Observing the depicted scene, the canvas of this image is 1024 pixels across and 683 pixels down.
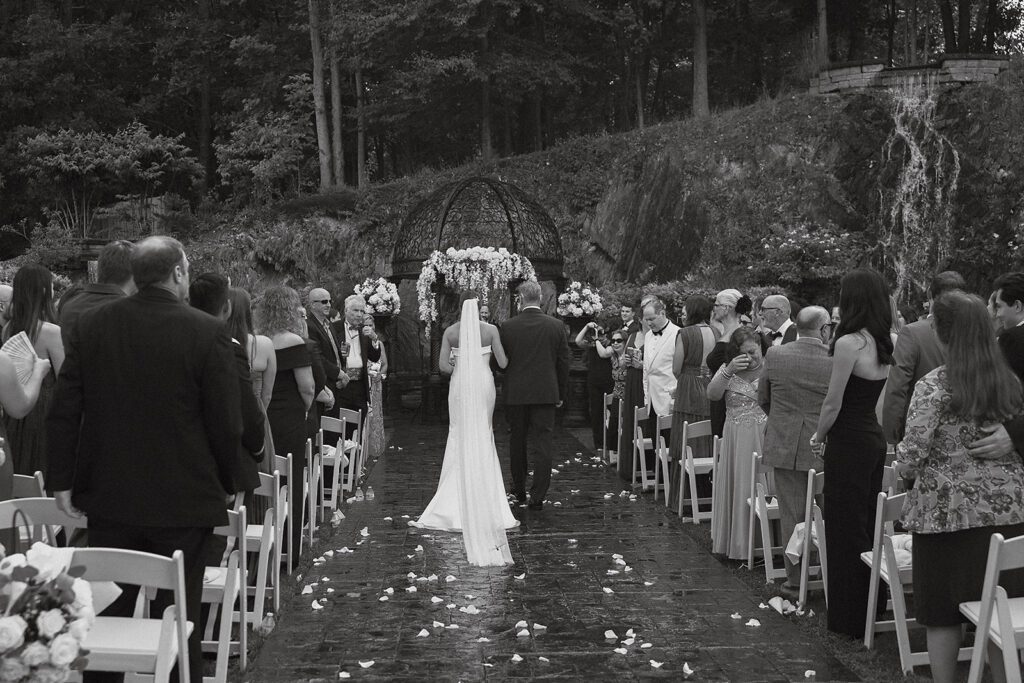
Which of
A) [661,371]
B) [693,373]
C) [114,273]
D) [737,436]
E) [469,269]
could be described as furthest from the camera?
[469,269]

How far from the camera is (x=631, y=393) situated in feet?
38.2

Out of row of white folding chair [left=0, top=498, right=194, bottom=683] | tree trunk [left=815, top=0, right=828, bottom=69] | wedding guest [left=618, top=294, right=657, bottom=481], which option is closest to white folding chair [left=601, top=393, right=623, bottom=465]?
wedding guest [left=618, top=294, right=657, bottom=481]

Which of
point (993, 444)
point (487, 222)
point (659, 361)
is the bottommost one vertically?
point (659, 361)

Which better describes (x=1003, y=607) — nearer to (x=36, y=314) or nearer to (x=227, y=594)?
(x=227, y=594)

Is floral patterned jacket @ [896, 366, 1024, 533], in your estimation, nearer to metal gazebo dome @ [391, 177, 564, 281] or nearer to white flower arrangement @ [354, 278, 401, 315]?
white flower arrangement @ [354, 278, 401, 315]

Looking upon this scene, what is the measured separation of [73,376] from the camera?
4363 millimetres

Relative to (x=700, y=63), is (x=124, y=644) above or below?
below

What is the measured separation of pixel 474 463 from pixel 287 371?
5.61 ft

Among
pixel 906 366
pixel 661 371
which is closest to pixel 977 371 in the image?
pixel 906 366

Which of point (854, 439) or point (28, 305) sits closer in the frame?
point (854, 439)

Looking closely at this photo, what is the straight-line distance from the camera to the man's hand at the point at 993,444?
15.1ft

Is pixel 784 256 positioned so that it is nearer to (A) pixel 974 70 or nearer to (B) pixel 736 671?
(A) pixel 974 70

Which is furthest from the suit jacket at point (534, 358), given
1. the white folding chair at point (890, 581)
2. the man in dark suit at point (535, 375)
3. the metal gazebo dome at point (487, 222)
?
the metal gazebo dome at point (487, 222)

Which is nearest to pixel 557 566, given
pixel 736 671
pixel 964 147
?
pixel 736 671
